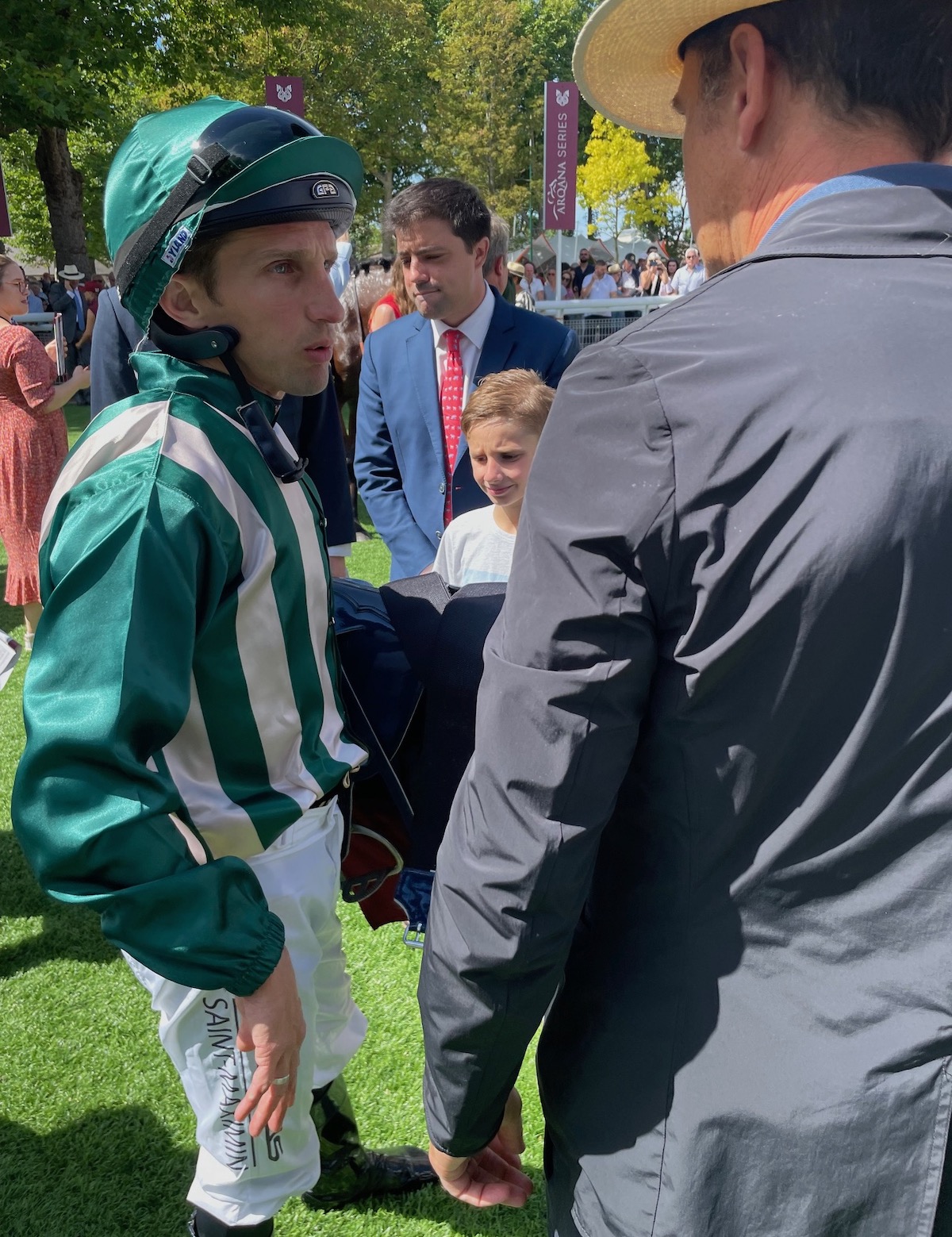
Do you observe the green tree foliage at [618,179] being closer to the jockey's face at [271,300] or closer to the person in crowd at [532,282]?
the person in crowd at [532,282]

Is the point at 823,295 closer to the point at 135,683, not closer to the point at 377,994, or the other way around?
the point at 135,683

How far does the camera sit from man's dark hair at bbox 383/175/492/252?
3.76m

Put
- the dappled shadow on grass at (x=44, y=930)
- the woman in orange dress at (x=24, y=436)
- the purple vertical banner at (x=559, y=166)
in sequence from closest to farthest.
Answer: the dappled shadow on grass at (x=44, y=930), the woman in orange dress at (x=24, y=436), the purple vertical banner at (x=559, y=166)

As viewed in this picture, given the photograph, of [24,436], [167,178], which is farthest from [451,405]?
[24,436]

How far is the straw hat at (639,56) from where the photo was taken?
3.80 ft

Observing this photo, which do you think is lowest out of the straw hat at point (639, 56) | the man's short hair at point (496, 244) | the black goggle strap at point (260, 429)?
the black goggle strap at point (260, 429)

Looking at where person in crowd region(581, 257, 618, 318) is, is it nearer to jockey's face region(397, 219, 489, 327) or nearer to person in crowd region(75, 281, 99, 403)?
person in crowd region(75, 281, 99, 403)

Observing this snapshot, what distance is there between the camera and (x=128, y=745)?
1339 mm

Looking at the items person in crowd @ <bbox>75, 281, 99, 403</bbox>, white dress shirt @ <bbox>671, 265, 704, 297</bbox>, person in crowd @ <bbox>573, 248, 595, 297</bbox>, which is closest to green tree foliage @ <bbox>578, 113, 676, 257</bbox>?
person in crowd @ <bbox>573, 248, 595, 297</bbox>

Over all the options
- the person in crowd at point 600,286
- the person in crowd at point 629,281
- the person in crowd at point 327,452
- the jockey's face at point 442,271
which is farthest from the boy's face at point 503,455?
the person in crowd at point 629,281

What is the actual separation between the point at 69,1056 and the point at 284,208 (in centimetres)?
256

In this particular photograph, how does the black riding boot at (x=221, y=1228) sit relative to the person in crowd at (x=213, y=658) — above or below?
below

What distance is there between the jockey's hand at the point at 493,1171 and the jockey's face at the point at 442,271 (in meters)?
2.93

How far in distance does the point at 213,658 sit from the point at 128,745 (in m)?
0.24
